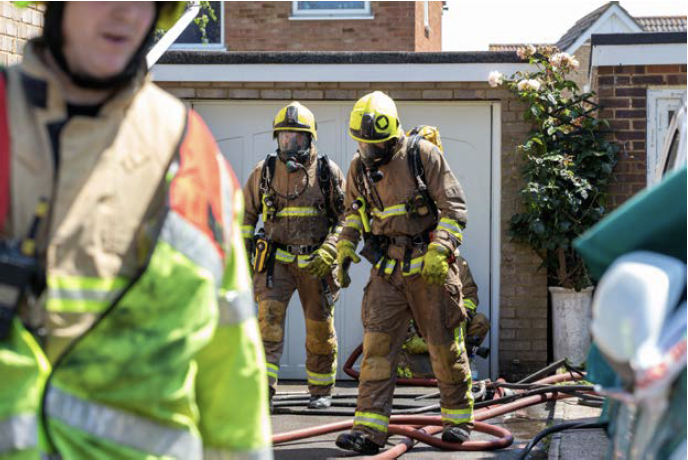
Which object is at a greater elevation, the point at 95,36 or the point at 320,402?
the point at 95,36

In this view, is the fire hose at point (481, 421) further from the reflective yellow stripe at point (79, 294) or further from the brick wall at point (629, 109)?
the reflective yellow stripe at point (79, 294)

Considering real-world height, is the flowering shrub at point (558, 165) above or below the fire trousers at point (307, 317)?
above

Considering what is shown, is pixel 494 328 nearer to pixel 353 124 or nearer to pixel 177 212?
pixel 353 124

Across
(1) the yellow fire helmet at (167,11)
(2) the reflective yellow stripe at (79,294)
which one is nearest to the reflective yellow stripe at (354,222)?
(1) the yellow fire helmet at (167,11)

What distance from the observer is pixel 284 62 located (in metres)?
11.1

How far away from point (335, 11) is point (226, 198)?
51.3 feet

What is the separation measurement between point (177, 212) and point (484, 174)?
9.17 metres

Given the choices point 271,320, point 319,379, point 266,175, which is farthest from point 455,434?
point 266,175

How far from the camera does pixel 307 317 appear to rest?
9141 millimetres

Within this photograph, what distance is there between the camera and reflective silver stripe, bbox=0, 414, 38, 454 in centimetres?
203

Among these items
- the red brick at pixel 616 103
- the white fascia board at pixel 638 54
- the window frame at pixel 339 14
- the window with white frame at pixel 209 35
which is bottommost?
the red brick at pixel 616 103

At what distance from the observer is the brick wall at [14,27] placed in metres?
6.59

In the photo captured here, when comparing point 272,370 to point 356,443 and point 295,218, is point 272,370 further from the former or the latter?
point 356,443

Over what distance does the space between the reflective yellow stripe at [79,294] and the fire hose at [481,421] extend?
483 centimetres
